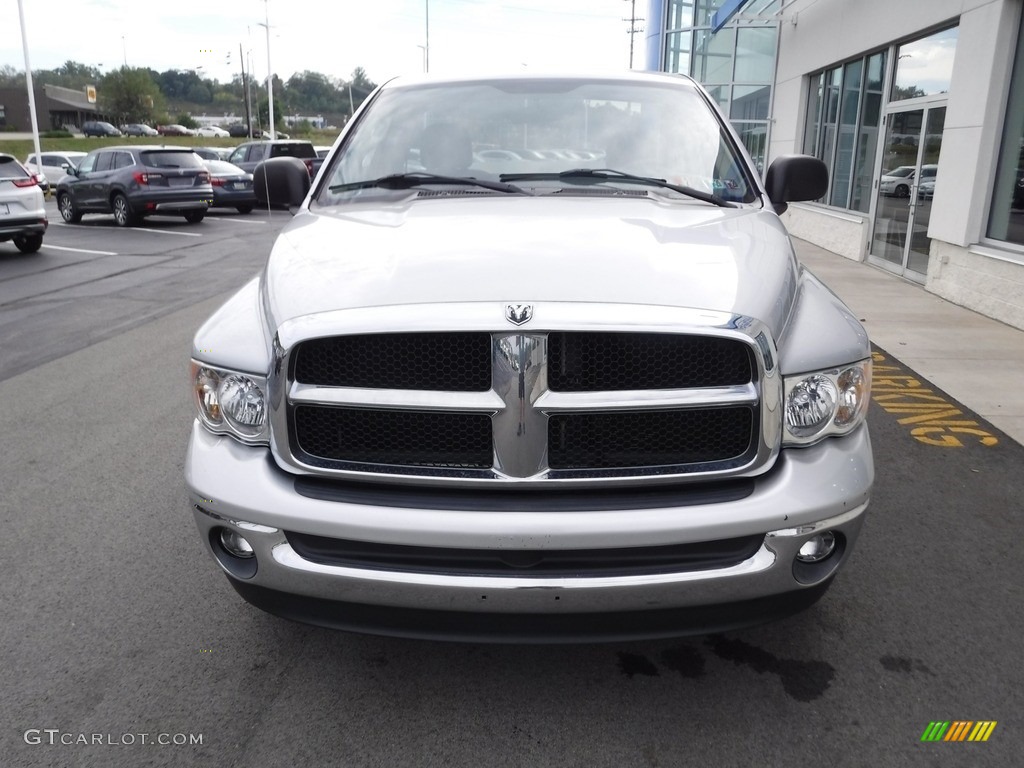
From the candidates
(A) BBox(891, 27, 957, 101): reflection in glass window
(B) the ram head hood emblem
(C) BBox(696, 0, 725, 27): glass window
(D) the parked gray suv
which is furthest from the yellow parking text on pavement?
(C) BBox(696, 0, 725, 27): glass window

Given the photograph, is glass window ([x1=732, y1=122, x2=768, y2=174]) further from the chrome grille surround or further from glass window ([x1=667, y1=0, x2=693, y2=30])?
the chrome grille surround

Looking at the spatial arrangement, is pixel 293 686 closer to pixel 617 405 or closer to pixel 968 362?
pixel 617 405

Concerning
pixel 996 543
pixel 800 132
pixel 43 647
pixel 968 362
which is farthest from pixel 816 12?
pixel 43 647

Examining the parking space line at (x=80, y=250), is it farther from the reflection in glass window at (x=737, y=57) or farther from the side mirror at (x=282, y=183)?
the side mirror at (x=282, y=183)

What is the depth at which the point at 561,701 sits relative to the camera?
259 centimetres

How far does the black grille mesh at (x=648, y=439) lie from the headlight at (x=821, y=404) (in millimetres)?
161

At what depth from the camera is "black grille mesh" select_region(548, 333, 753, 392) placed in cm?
Answer: 218

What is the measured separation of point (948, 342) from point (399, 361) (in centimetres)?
694

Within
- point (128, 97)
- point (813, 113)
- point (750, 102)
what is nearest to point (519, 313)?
point (813, 113)

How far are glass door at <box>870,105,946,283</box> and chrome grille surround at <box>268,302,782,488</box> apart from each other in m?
9.77

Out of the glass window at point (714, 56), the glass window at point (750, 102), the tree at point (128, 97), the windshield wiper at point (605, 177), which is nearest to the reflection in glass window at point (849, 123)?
the glass window at point (750, 102)

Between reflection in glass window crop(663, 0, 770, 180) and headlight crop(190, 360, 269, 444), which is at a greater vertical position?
reflection in glass window crop(663, 0, 770, 180)

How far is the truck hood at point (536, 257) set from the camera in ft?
7.44

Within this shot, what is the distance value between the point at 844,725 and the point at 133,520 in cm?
305
